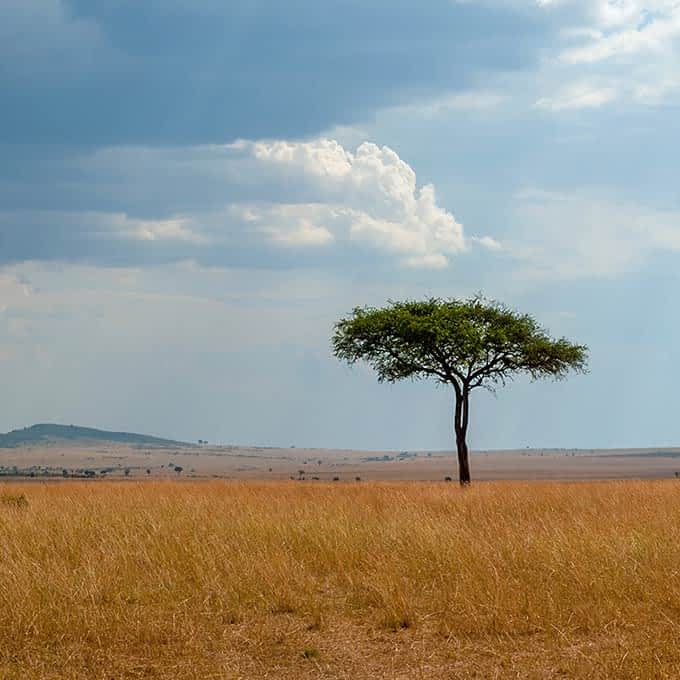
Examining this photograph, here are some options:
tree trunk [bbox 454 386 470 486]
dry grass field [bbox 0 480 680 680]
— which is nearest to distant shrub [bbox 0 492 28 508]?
dry grass field [bbox 0 480 680 680]

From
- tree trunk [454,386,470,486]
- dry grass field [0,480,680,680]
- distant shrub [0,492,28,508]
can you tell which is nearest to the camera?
dry grass field [0,480,680,680]

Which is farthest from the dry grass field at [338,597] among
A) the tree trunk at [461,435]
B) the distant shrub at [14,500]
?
the tree trunk at [461,435]

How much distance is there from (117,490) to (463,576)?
65.9 feet

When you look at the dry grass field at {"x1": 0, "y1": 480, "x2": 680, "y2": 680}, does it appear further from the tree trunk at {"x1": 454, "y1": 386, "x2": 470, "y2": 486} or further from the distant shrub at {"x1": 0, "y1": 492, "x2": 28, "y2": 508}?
the tree trunk at {"x1": 454, "y1": 386, "x2": 470, "y2": 486}

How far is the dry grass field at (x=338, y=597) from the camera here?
10188 millimetres

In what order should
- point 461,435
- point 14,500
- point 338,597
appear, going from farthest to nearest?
point 461,435 < point 14,500 < point 338,597

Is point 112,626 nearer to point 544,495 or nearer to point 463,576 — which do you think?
point 463,576

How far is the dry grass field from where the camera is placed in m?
10.2

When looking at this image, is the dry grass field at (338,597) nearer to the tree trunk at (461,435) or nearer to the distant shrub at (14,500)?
the distant shrub at (14,500)

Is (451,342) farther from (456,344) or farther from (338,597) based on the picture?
(338,597)

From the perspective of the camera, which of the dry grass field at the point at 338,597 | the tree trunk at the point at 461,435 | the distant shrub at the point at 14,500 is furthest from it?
the tree trunk at the point at 461,435

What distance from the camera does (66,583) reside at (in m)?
13.1

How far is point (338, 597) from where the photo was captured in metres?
13.1

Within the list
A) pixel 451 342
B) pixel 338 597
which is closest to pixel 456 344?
pixel 451 342
